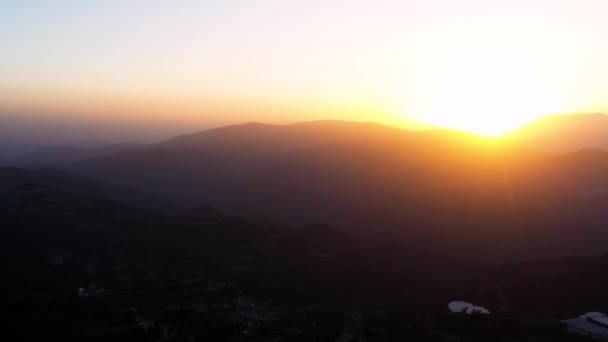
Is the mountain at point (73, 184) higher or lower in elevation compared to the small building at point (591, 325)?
higher

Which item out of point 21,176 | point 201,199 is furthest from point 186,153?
point 21,176

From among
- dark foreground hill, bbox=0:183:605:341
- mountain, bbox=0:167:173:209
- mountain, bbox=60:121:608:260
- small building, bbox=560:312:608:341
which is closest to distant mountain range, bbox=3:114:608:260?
mountain, bbox=60:121:608:260

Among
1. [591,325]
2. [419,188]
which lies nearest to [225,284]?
[591,325]

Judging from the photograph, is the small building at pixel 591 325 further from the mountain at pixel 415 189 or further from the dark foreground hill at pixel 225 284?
the mountain at pixel 415 189

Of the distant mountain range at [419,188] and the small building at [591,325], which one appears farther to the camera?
the distant mountain range at [419,188]

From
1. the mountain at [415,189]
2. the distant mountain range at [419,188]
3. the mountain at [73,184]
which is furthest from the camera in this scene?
the mountain at [73,184]

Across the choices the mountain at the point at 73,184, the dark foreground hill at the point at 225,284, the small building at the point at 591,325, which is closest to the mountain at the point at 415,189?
the mountain at the point at 73,184

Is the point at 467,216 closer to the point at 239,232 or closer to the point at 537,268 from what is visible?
the point at 537,268

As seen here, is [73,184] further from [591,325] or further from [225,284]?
[591,325]
